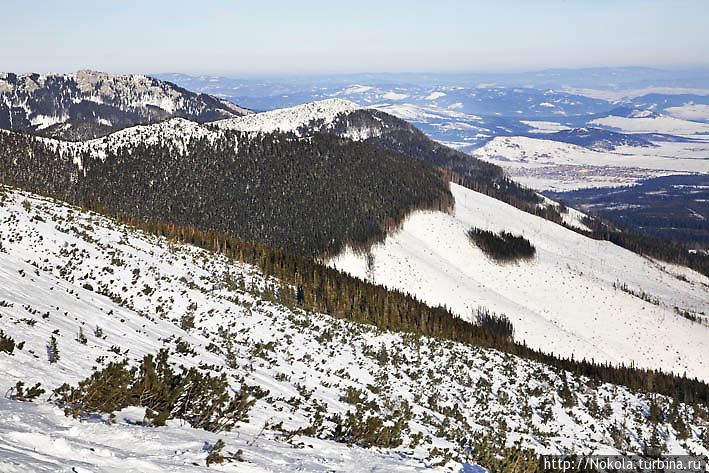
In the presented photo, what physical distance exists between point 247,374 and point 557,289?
4026 inches

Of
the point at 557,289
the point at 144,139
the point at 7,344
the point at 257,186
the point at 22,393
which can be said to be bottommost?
the point at 557,289

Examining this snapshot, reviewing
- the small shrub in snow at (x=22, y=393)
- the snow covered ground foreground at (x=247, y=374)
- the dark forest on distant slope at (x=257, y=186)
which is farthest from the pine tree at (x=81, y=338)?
the dark forest on distant slope at (x=257, y=186)

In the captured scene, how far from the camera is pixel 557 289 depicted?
344 ft

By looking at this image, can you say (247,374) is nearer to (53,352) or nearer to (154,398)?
(154,398)

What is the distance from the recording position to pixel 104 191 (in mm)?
136000

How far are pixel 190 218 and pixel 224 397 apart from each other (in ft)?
403

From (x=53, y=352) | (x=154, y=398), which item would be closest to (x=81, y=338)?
(x=53, y=352)

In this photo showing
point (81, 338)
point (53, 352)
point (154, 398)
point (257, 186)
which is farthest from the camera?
point (257, 186)

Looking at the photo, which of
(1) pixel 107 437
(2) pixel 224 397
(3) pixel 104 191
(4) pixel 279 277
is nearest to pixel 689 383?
(4) pixel 279 277

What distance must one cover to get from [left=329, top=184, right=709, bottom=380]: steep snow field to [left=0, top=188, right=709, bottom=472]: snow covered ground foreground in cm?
5078

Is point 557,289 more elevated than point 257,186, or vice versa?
Result: point 257,186

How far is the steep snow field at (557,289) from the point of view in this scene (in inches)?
3386

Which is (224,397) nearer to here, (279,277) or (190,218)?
(279,277)

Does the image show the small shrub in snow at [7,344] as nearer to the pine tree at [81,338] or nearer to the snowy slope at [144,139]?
the pine tree at [81,338]
